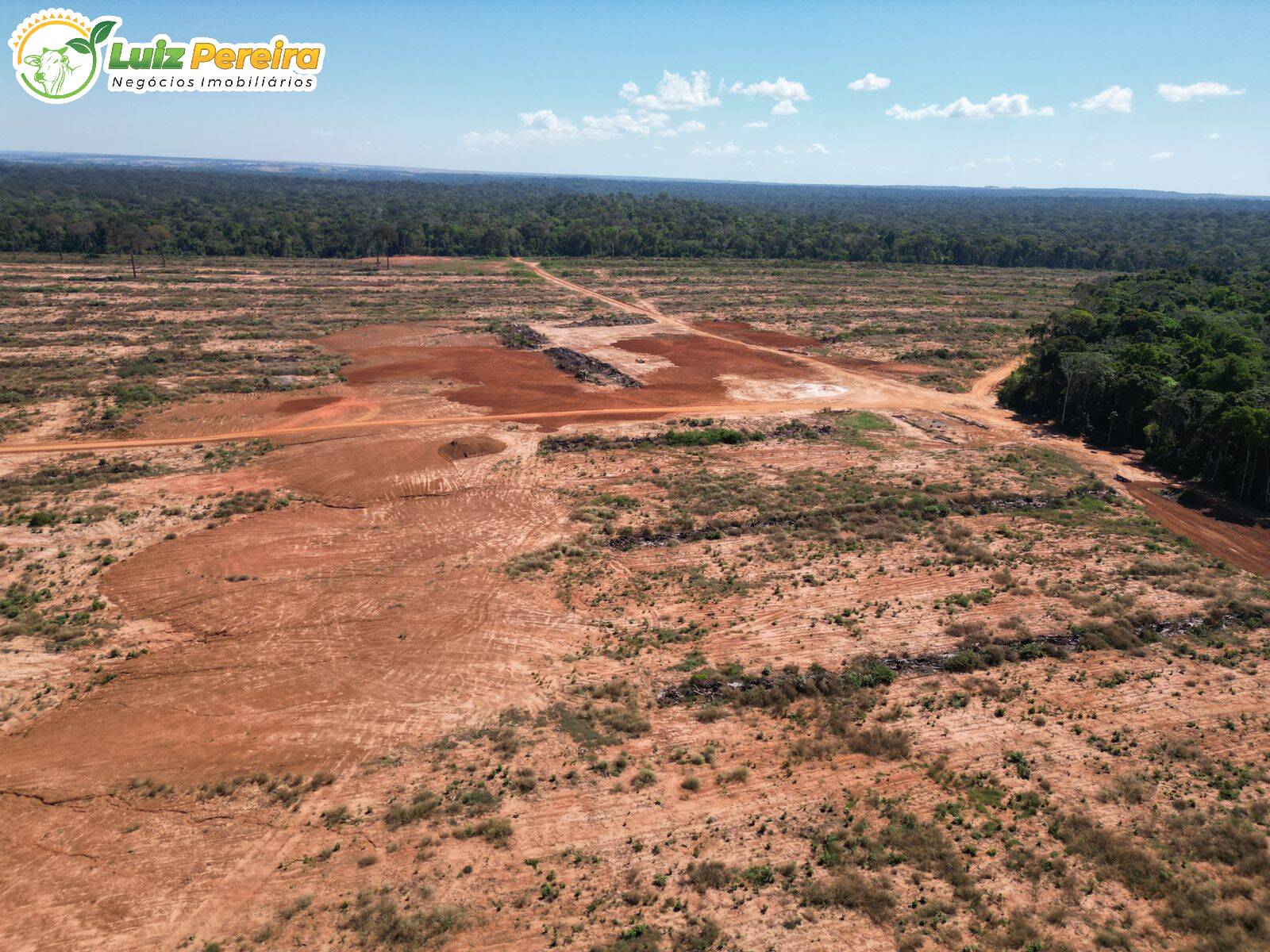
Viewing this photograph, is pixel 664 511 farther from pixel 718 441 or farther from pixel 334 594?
pixel 334 594

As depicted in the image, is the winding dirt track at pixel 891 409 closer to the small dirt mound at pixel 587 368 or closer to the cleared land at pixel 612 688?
the cleared land at pixel 612 688

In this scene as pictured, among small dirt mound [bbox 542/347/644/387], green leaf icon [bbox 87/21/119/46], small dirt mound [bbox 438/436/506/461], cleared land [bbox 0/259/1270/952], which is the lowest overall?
cleared land [bbox 0/259/1270/952]

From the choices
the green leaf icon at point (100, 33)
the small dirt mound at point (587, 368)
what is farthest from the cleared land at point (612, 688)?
the green leaf icon at point (100, 33)

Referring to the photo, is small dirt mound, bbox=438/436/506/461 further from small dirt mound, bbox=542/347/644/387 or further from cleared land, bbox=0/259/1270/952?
small dirt mound, bbox=542/347/644/387

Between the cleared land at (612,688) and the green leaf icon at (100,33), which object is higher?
the green leaf icon at (100,33)

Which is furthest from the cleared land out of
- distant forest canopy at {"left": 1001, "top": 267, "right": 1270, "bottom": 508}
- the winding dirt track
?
distant forest canopy at {"left": 1001, "top": 267, "right": 1270, "bottom": 508}
